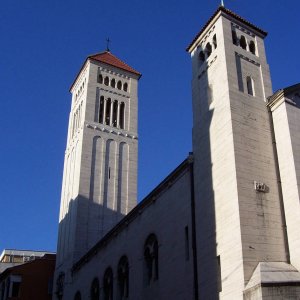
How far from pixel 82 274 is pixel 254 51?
67.1 ft

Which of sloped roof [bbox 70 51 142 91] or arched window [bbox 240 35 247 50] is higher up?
sloped roof [bbox 70 51 142 91]

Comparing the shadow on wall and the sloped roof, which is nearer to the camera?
the shadow on wall

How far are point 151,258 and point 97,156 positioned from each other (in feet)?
58.8

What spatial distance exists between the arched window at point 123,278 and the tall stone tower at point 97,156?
987 cm

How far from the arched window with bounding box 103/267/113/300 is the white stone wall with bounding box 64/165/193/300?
1.36 feet

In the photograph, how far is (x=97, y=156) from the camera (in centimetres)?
4222

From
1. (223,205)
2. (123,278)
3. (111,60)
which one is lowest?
(123,278)

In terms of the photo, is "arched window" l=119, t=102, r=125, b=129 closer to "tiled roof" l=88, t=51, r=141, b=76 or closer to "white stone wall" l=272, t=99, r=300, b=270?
"tiled roof" l=88, t=51, r=141, b=76

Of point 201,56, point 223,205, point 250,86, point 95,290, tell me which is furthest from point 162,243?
point 201,56

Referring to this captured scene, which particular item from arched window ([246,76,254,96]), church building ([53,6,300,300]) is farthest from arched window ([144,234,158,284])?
arched window ([246,76,254,96])

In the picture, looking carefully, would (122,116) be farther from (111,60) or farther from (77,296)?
(77,296)

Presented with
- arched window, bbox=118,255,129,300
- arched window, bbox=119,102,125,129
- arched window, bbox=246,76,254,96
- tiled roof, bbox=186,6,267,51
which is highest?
arched window, bbox=119,102,125,129

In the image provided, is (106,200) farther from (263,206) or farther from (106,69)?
(263,206)

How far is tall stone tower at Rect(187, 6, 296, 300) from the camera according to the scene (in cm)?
1883
